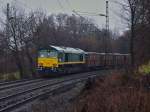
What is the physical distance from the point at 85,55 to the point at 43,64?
1062cm

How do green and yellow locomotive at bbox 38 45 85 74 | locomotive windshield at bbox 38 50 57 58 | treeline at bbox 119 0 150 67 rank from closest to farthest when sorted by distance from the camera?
treeline at bbox 119 0 150 67, green and yellow locomotive at bbox 38 45 85 74, locomotive windshield at bbox 38 50 57 58

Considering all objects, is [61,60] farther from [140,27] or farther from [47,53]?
[140,27]

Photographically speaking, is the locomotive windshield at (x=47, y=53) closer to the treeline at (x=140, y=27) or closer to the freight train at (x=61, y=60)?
the freight train at (x=61, y=60)

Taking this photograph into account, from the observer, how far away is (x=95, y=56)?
5503cm

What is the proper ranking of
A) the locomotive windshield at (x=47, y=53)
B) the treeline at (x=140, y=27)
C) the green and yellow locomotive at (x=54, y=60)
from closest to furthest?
the treeline at (x=140, y=27)
the green and yellow locomotive at (x=54, y=60)
the locomotive windshield at (x=47, y=53)

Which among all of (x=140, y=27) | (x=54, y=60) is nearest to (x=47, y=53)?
(x=54, y=60)

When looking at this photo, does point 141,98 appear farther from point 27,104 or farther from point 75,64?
point 75,64

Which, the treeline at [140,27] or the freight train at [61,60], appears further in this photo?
the freight train at [61,60]

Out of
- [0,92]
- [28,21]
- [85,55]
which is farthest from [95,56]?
[0,92]

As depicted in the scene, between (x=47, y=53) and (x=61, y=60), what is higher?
(x=47, y=53)

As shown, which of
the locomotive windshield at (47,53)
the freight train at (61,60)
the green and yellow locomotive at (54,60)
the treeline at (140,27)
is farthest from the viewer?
the locomotive windshield at (47,53)

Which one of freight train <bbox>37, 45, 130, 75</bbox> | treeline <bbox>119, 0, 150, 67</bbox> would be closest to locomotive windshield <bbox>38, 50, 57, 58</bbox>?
freight train <bbox>37, 45, 130, 75</bbox>

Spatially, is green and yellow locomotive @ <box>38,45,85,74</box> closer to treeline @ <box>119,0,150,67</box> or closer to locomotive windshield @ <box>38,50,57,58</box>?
locomotive windshield @ <box>38,50,57,58</box>

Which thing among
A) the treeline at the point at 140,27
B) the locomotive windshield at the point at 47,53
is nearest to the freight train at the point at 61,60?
the locomotive windshield at the point at 47,53
